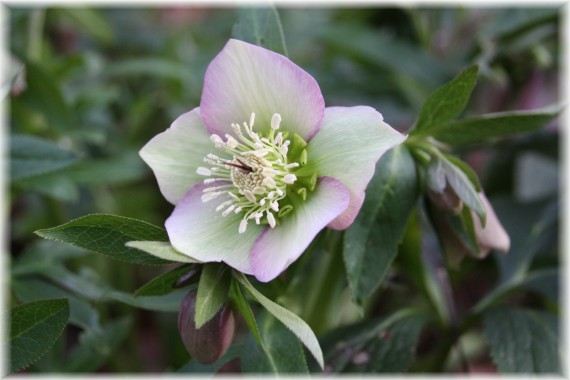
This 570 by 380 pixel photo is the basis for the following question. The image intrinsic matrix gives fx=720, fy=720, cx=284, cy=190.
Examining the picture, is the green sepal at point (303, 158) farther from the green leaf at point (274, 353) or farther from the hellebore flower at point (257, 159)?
the green leaf at point (274, 353)

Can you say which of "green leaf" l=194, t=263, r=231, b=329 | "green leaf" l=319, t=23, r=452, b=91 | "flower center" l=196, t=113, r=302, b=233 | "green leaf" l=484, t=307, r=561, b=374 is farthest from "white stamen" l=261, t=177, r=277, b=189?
"green leaf" l=319, t=23, r=452, b=91

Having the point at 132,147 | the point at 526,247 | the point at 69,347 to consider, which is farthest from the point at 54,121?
the point at 526,247

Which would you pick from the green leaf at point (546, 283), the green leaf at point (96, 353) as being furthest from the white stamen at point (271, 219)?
the green leaf at point (546, 283)

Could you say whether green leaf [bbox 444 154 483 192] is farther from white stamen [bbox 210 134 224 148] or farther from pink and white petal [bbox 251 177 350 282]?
white stamen [bbox 210 134 224 148]

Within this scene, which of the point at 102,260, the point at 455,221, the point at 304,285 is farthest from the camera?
the point at 102,260

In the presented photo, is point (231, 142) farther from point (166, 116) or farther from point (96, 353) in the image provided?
point (166, 116)

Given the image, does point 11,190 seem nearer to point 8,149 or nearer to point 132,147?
point 8,149
